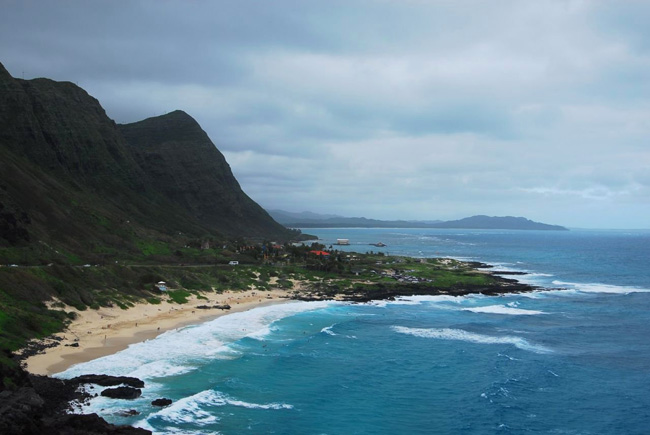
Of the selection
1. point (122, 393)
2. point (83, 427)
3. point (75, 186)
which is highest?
point (75, 186)

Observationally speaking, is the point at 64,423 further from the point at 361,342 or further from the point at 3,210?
the point at 3,210

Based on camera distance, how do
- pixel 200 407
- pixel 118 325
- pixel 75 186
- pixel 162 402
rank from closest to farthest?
pixel 162 402, pixel 200 407, pixel 118 325, pixel 75 186

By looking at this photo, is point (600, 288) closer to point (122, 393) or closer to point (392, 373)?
point (392, 373)

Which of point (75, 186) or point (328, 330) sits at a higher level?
point (75, 186)

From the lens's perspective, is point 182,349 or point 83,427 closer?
point 83,427

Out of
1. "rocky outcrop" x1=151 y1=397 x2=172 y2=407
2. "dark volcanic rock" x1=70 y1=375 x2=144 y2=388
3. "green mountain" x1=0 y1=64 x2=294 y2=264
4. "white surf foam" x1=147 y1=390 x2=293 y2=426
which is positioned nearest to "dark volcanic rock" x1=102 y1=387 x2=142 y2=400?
"dark volcanic rock" x1=70 y1=375 x2=144 y2=388

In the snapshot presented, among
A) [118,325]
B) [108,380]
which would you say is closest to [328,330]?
[118,325]

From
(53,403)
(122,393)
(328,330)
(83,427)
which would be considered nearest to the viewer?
(83,427)
